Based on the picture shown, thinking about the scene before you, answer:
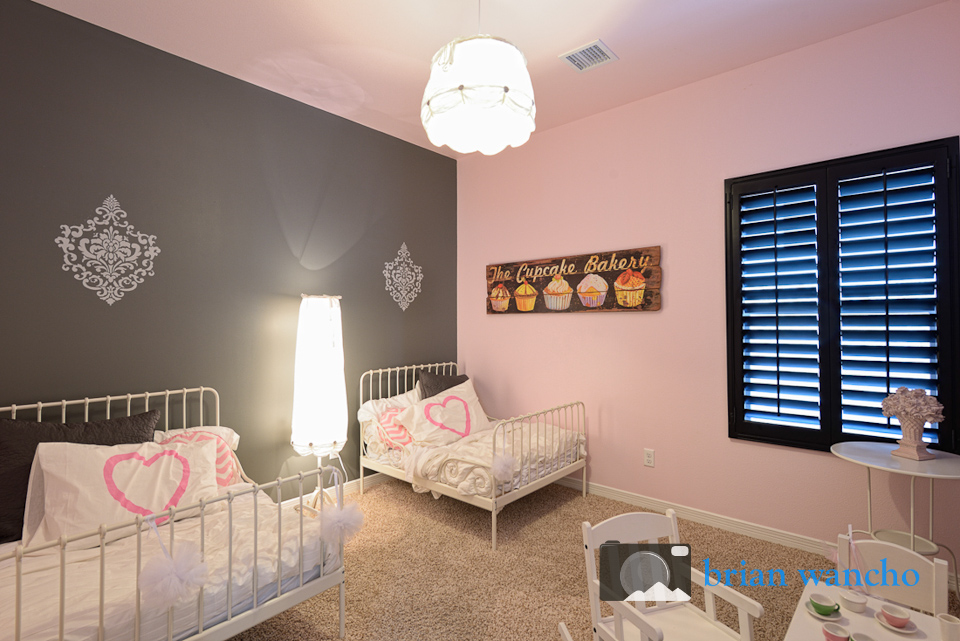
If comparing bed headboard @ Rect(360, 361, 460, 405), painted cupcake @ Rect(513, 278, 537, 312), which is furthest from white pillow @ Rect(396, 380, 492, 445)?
painted cupcake @ Rect(513, 278, 537, 312)

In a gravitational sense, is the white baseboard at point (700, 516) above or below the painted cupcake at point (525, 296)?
below

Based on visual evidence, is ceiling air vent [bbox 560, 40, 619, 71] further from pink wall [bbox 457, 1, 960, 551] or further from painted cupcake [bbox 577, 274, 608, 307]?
painted cupcake [bbox 577, 274, 608, 307]

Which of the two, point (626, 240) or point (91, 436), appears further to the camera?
point (626, 240)

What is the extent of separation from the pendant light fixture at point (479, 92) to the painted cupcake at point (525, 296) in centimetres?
197

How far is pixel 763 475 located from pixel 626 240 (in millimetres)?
1743

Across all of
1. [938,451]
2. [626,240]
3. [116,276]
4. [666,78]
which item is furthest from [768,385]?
[116,276]

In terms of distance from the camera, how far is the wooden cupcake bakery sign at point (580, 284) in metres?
3.20

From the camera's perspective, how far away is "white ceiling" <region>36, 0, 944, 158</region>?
7.47 feet

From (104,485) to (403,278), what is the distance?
248 centimetres

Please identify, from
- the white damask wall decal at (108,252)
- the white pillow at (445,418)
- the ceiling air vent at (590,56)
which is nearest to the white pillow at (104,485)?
the white damask wall decal at (108,252)

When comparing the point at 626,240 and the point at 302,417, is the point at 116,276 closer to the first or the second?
the point at 302,417

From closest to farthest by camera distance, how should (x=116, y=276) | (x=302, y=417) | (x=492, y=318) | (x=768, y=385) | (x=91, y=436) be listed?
(x=91, y=436)
(x=116, y=276)
(x=768, y=385)
(x=302, y=417)
(x=492, y=318)

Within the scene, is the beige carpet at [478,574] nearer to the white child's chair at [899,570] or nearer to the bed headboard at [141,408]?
the white child's chair at [899,570]

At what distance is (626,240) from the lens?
10.8 feet
